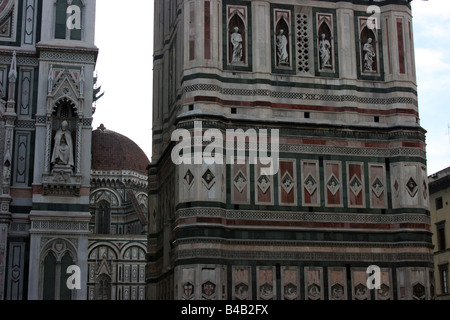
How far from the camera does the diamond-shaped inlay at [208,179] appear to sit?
84.3ft

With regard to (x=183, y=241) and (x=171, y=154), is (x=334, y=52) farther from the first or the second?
(x=183, y=241)

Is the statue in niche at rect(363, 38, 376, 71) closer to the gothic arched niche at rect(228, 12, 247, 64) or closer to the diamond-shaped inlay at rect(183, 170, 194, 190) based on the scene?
the gothic arched niche at rect(228, 12, 247, 64)

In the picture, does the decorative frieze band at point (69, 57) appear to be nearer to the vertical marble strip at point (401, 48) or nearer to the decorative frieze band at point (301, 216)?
the decorative frieze band at point (301, 216)

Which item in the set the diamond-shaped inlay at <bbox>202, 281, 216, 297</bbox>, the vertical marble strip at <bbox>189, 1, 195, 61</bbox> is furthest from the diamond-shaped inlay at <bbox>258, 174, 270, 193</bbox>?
the vertical marble strip at <bbox>189, 1, 195, 61</bbox>

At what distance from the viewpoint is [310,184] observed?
26844 millimetres

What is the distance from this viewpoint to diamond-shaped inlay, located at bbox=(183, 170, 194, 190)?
2570 cm

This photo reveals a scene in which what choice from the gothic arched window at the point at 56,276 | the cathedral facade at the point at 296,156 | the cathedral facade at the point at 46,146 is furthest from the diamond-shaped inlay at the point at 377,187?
the gothic arched window at the point at 56,276

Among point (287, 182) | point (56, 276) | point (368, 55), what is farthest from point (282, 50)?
point (56, 276)

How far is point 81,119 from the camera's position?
82.6ft

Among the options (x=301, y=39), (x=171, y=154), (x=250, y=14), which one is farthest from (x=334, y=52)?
(x=171, y=154)

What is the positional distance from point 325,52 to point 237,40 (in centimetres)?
294

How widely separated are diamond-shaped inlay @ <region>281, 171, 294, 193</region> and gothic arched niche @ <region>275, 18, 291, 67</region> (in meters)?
3.66

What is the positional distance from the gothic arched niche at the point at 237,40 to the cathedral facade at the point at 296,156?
0.04 metres

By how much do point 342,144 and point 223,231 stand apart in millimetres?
4835
